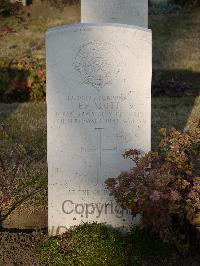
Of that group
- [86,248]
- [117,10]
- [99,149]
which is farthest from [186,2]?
[86,248]

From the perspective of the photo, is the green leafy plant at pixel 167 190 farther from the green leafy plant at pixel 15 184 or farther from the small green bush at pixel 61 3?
the small green bush at pixel 61 3

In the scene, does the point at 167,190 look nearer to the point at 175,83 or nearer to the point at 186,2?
the point at 175,83

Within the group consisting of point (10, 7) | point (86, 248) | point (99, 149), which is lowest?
point (86, 248)

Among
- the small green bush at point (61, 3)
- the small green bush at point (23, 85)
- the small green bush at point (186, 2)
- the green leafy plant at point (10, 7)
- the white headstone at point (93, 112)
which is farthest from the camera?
the small green bush at point (186, 2)

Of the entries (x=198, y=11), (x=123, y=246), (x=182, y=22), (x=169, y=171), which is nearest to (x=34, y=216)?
(x=123, y=246)

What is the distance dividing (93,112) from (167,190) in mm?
835

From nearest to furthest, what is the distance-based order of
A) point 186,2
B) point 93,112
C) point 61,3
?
point 93,112 < point 61,3 < point 186,2

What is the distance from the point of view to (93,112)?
14.6 ft

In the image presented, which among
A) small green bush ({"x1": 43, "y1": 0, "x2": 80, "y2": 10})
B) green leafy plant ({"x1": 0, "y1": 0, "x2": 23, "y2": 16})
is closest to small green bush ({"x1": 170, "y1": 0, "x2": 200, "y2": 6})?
small green bush ({"x1": 43, "y1": 0, "x2": 80, "y2": 10})

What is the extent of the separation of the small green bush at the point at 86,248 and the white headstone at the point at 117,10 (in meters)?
4.51

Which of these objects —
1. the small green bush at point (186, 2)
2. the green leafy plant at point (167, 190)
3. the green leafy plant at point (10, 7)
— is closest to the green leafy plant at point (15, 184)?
the green leafy plant at point (167, 190)

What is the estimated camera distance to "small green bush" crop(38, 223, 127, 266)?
4.11 meters

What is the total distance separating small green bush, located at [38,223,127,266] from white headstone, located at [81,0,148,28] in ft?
14.8

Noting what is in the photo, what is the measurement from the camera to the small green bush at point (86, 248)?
13.5 ft
